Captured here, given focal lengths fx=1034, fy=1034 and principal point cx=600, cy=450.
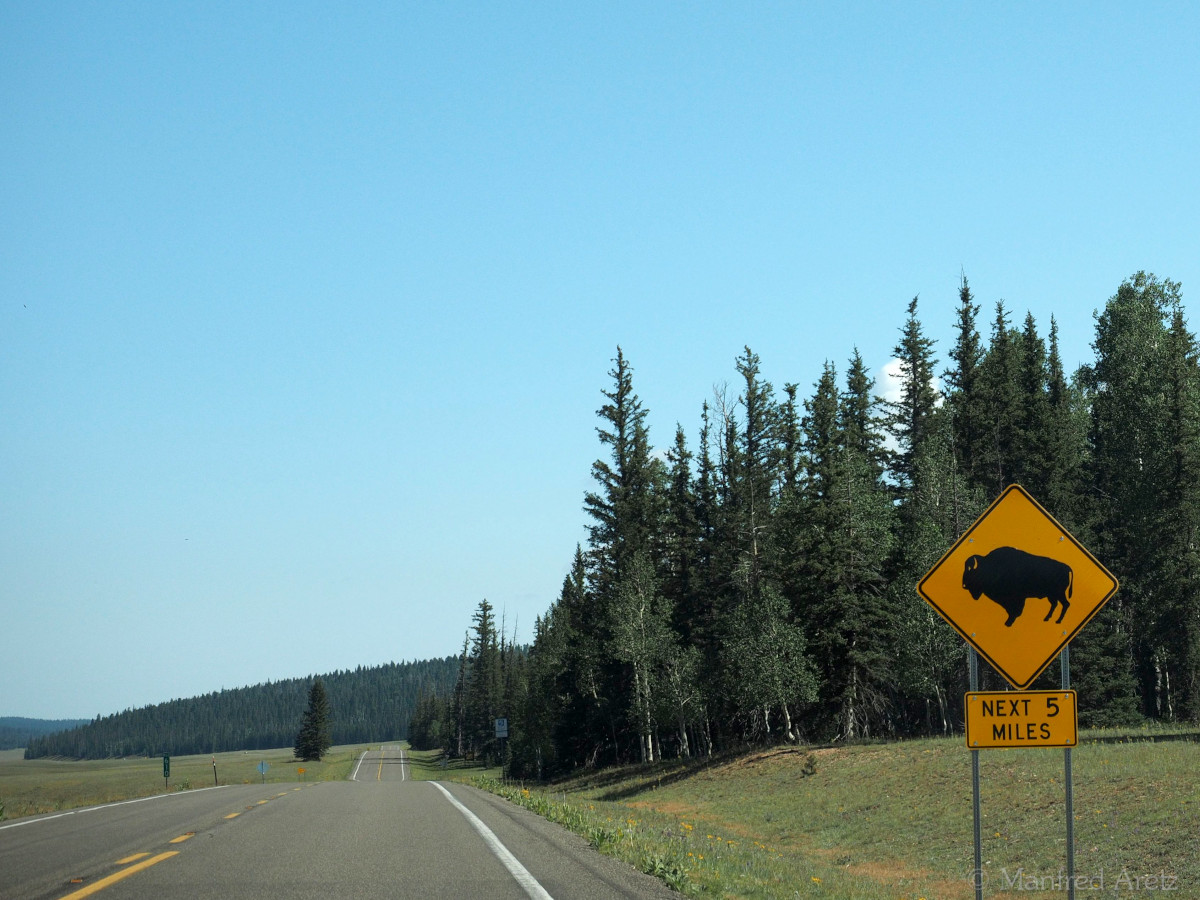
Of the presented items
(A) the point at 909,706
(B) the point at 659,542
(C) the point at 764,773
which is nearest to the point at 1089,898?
(C) the point at 764,773

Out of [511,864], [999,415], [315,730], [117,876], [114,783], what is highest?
[999,415]

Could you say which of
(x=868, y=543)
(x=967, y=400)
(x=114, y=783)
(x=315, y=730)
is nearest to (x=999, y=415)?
(x=967, y=400)

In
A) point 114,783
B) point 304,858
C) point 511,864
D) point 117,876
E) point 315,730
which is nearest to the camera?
point 117,876

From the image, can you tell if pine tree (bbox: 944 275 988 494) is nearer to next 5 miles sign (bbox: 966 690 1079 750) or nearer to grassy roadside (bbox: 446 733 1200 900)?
grassy roadside (bbox: 446 733 1200 900)

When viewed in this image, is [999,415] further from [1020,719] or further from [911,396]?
[1020,719]

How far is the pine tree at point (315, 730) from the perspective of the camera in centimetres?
13762

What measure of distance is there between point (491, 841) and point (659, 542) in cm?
5120

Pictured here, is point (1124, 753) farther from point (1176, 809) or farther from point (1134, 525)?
point (1134, 525)

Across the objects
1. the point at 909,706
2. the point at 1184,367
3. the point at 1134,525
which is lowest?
the point at 909,706

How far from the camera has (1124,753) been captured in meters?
28.3

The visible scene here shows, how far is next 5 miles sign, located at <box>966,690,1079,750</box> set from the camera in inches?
344

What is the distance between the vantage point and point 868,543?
150 feet

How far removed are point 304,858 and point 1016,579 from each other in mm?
8058

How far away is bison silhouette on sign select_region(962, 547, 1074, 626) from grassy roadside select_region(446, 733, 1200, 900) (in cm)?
421
